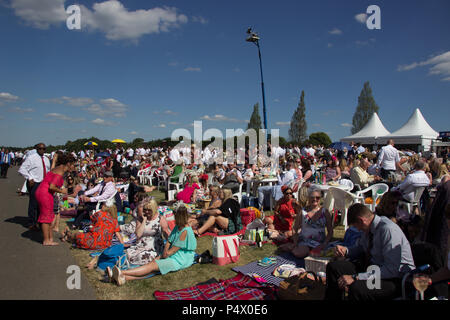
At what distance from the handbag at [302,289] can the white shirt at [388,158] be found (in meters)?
6.48

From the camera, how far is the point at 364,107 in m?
55.5

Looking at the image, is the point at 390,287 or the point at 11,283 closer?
the point at 390,287

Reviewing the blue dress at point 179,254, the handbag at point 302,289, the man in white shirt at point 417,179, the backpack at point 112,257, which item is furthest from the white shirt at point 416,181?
the backpack at point 112,257

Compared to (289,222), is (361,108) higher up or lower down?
higher up

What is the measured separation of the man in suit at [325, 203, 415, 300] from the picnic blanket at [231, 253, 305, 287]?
0.98 m

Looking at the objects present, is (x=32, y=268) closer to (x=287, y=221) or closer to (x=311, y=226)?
(x=311, y=226)

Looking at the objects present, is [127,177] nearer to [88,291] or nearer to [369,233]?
[88,291]

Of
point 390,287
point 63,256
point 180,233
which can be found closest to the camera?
point 390,287

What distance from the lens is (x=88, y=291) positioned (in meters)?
3.38

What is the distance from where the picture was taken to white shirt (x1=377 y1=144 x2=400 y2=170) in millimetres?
8148

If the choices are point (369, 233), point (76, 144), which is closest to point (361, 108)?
point (76, 144)

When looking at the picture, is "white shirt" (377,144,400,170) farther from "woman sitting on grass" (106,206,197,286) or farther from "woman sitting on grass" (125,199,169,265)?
"woman sitting on grass" (125,199,169,265)

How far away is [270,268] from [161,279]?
1.56m
